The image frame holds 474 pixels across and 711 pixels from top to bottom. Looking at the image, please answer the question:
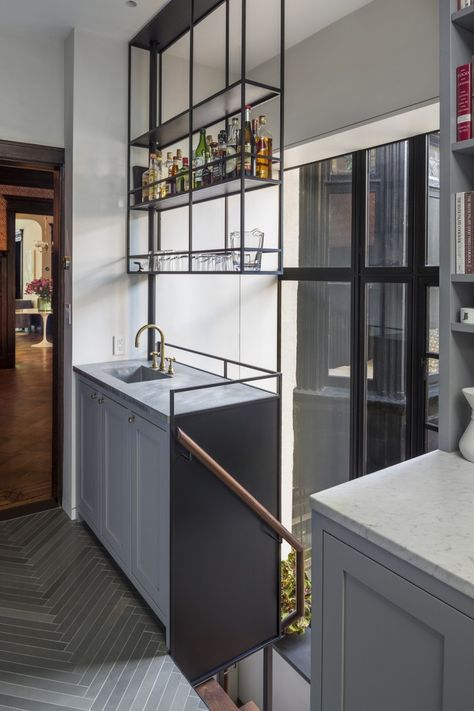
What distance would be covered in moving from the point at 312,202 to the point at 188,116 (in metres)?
1.29

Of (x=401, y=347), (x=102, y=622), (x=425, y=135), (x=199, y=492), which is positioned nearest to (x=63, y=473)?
(x=102, y=622)

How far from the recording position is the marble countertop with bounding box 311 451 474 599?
3.44 ft

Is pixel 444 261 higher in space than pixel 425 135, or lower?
lower

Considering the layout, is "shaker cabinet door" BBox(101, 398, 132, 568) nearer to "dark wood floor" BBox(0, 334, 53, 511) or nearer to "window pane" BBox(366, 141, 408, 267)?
"dark wood floor" BBox(0, 334, 53, 511)

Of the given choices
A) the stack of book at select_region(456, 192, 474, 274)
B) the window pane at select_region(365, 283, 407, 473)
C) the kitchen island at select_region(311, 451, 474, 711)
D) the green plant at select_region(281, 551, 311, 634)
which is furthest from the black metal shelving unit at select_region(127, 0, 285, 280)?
the green plant at select_region(281, 551, 311, 634)

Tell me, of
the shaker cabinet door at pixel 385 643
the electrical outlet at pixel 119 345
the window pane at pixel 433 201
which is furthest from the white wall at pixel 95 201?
the shaker cabinet door at pixel 385 643

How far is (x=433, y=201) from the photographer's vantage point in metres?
3.00

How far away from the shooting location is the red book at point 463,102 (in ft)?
5.13

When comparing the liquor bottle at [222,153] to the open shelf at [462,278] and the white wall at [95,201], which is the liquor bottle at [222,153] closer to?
the white wall at [95,201]

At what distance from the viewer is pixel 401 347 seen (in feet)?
10.6

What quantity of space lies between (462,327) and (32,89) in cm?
289

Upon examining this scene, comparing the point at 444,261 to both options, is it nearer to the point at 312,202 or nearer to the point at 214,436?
the point at 214,436

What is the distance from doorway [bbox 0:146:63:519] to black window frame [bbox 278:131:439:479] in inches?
72.9

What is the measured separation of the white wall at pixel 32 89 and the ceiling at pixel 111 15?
0.27 feet
